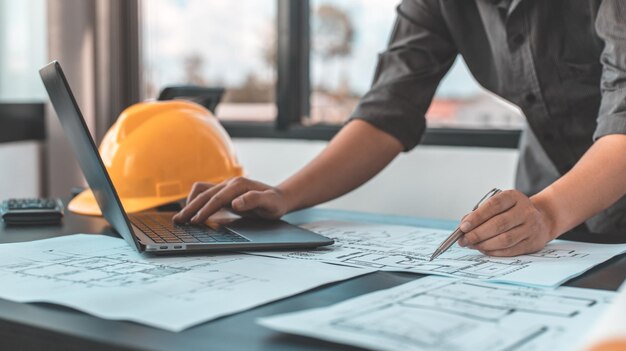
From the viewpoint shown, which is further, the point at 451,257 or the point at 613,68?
the point at 613,68

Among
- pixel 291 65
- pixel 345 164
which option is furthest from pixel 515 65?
pixel 291 65

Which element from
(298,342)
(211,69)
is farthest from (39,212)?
(211,69)

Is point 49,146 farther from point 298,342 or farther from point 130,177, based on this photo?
point 298,342

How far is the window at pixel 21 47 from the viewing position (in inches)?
107

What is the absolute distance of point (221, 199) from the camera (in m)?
1.17

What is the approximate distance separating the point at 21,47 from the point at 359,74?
117 cm

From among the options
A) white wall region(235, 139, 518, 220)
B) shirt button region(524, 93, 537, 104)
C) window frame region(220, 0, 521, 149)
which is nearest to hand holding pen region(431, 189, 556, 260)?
shirt button region(524, 93, 537, 104)

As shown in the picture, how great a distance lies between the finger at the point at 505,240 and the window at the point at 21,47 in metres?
2.14

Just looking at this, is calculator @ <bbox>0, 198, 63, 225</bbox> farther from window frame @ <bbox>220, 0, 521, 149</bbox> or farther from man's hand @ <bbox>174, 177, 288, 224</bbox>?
window frame @ <bbox>220, 0, 521, 149</bbox>

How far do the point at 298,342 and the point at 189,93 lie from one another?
1164 mm

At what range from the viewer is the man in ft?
3.85

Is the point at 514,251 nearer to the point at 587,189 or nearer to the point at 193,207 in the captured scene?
the point at 587,189

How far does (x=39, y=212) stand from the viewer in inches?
49.9

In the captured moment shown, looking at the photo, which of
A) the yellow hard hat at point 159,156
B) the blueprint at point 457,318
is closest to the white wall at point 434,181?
the yellow hard hat at point 159,156
